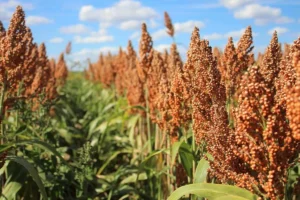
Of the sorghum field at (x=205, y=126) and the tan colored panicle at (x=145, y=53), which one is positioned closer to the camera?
the sorghum field at (x=205, y=126)

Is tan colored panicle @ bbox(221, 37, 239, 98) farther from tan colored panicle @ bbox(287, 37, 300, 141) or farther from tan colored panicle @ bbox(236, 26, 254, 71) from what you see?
tan colored panicle @ bbox(287, 37, 300, 141)

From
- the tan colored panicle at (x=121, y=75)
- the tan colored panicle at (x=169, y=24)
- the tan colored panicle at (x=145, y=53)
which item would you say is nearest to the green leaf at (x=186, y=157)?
the tan colored panicle at (x=145, y=53)

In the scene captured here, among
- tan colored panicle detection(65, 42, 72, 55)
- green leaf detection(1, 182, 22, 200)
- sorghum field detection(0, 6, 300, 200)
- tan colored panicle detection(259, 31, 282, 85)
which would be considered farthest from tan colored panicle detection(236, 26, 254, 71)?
tan colored panicle detection(65, 42, 72, 55)

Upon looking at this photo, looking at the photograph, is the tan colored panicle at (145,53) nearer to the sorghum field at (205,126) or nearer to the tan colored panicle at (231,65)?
the sorghum field at (205,126)

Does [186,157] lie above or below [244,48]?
below

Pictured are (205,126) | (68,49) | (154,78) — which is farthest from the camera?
(68,49)

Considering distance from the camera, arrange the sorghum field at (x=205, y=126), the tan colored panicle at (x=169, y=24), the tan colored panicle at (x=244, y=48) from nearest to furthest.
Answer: the sorghum field at (x=205, y=126) < the tan colored panicle at (x=244, y=48) < the tan colored panicle at (x=169, y=24)

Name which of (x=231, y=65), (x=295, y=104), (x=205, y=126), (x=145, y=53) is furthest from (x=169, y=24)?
(x=295, y=104)

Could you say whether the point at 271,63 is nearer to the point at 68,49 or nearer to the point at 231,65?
the point at 231,65

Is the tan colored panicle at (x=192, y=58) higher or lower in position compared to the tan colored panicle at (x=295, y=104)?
higher

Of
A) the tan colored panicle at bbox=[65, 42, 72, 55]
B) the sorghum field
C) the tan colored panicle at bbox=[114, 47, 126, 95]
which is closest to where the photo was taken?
the sorghum field

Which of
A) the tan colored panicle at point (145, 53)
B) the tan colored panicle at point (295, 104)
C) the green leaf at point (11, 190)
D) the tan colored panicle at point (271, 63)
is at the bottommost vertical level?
the green leaf at point (11, 190)

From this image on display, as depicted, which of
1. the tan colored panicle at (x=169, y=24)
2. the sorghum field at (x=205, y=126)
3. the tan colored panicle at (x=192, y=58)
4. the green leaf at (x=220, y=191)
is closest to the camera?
the sorghum field at (x=205, y=126)

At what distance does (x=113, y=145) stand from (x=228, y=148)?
199 inches
